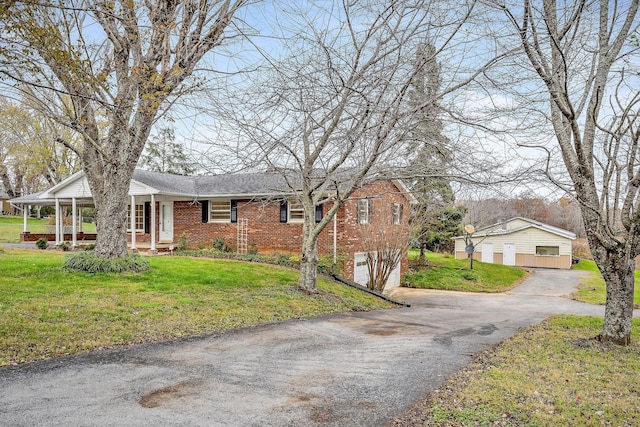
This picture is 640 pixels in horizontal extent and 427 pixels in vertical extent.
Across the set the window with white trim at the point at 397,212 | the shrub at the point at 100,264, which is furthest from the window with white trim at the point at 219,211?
the shrub at the point at 100,264

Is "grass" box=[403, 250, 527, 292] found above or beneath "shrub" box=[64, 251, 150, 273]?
beneath

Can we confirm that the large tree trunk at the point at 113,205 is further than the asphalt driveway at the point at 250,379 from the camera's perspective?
Yes

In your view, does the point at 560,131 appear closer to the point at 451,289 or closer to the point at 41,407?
the point at 41,407

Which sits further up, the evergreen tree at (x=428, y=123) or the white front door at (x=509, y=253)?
the evergreen tree at (x=428, y=123)

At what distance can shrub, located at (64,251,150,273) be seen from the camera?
11.6 m

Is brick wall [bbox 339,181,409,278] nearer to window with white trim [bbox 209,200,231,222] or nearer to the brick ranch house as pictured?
the brick ranch house

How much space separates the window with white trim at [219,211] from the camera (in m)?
20.9

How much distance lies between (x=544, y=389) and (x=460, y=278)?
20270 millimetres

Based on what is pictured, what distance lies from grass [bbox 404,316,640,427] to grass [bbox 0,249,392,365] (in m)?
4.43

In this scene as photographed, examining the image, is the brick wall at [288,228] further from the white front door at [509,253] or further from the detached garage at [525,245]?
the white front door at [509,253]

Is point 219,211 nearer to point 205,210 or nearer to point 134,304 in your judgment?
point 205,210

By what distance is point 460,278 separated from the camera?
24719mm

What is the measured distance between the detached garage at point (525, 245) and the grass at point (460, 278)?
6943 millimetres

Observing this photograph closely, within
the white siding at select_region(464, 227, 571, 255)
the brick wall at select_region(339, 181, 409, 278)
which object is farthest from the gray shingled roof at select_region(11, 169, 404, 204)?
the white siding at select_region(464, 227, 571, 255)
